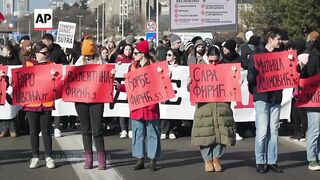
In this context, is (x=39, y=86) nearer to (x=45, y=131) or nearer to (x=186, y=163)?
(x=45, y=131)

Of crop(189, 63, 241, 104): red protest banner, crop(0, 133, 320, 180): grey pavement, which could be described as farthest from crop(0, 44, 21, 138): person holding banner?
crop(189, 63, 241, 104): red protest banner

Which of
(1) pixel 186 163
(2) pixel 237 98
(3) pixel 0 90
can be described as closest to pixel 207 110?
(2) pixel 237 98

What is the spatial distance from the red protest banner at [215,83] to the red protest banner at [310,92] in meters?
0.95

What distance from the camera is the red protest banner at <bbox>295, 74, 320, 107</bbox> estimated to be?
9039mm

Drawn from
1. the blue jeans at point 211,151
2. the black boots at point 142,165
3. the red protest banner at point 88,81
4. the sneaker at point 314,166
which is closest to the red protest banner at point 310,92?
the sneaker at point 314,166

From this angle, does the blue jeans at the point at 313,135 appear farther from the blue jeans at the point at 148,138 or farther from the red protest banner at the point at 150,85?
the blue jeans at the point at 148,138

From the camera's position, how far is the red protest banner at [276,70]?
876 centimetres

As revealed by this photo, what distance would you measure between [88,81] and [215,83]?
179 centimetres

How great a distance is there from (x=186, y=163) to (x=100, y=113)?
1604mm

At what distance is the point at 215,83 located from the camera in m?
8.98

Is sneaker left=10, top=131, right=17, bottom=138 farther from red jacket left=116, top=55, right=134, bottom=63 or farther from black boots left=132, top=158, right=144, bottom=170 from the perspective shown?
black boots left=132, top=158, right=144, bottom=170

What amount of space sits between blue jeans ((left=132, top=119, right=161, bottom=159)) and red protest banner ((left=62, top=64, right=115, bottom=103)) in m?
0.55

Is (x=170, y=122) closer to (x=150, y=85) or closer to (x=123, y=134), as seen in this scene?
(x=123, y=134)

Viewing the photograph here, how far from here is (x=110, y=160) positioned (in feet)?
32.3
